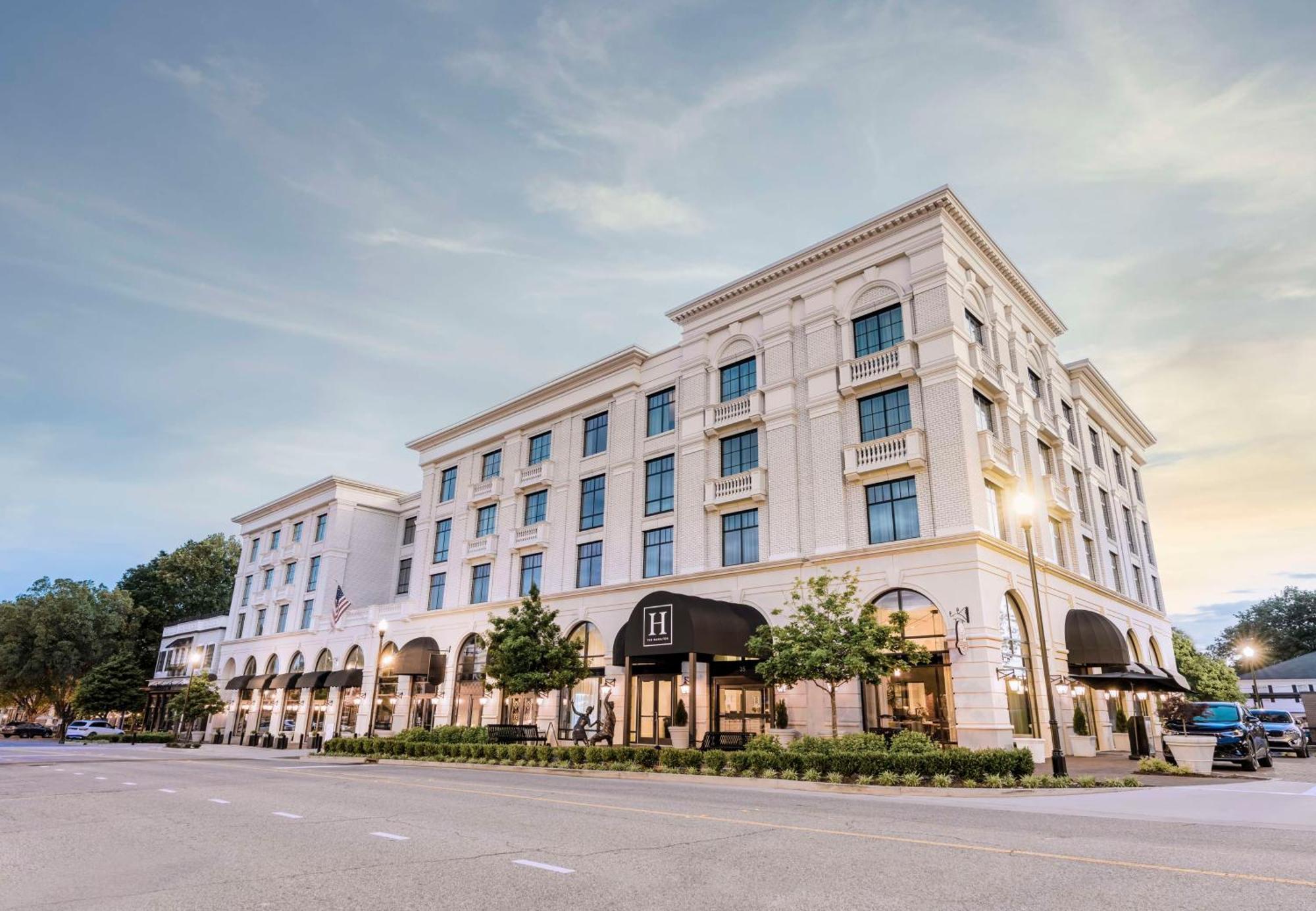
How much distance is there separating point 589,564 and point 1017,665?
1939 cm

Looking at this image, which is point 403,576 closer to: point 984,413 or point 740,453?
→ point 740,453

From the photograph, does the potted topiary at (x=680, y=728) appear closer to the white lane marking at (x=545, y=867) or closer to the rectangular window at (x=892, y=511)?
the rectangular window at (x=892, y=511)

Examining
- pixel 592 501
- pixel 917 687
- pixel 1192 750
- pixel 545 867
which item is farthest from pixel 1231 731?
pixel 592 501

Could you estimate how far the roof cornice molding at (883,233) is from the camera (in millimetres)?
29780

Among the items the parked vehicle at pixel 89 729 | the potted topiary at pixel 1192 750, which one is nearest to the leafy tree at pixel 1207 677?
the potted topiary at pixel 1192 750

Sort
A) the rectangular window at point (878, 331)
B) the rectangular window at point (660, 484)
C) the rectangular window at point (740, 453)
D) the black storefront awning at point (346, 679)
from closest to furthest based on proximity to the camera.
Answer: the rectangular window at point (878, 331), the rectangular window at point (740, 453), the rectangular window at point (660, 484), the black storefront awning at point (346, 679)

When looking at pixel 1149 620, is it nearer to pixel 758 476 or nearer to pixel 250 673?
pixel 758 476

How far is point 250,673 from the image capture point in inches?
2381

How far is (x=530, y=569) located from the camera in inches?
1631

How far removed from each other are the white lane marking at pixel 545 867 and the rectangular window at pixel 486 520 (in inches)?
1431

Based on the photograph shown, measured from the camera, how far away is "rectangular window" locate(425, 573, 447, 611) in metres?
46.1

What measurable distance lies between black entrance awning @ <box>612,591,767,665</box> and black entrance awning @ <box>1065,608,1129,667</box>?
11.9 metres

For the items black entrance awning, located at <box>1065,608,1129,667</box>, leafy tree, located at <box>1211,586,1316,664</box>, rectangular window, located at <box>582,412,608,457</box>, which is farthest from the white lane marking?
leafy tree, located at <box>1211,586,1316,664</box>

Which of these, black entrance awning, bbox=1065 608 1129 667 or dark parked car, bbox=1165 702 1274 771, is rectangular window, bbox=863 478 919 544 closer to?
black entrance awning, bbox=1065 608 1129 667
